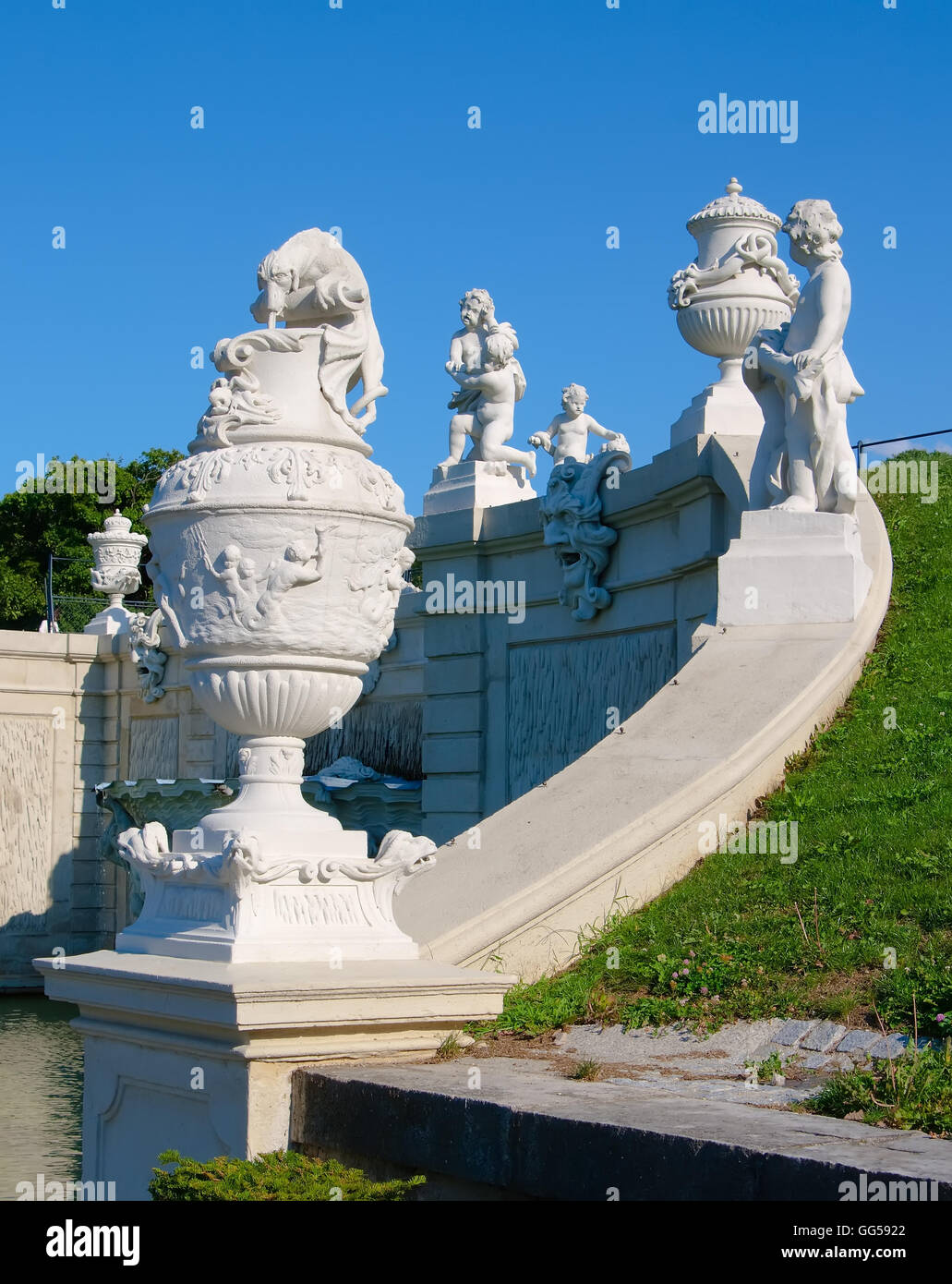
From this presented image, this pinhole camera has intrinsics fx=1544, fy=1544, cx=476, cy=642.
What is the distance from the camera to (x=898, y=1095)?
4387 mm

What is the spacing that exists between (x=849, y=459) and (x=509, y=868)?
15.4ft

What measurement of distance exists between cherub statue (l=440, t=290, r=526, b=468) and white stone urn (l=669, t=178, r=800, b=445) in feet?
11.1

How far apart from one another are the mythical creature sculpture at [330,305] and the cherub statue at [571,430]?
10.9 metres

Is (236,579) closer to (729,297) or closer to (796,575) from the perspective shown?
(796,575)

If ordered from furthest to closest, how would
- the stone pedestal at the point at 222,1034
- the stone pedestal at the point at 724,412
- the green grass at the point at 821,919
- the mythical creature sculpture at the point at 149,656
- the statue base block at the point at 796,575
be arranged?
the mythical creature sculpture at the point at 149,656
the stone pedestal at the point at 724,412
the statue base block at the point at 796,575
the green grass at the point at 821,919
the stone pedestal at the point at 222,1034

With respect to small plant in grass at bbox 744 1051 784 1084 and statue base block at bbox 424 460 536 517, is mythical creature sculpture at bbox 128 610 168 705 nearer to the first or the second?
statue base block at bbox 424 460 536 517

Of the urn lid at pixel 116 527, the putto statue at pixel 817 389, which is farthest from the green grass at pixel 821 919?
the urn lid at pixel 116 527

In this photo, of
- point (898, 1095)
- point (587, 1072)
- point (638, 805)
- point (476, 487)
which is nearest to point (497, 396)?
point (476, 487)

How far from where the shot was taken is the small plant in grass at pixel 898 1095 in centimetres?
416

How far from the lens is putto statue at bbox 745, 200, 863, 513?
33.8 ft

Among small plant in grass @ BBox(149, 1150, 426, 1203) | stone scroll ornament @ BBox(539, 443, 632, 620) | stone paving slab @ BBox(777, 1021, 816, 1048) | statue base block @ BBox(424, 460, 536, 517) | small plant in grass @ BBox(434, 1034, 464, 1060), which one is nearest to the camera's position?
small plant in grass @ BBox(149, 1150, 426, 1203)

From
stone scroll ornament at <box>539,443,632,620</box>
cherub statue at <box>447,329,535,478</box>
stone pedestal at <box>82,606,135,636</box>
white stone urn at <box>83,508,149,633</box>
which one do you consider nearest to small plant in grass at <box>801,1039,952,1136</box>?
stone scroll ornament at <box>539,443,632,620</box>

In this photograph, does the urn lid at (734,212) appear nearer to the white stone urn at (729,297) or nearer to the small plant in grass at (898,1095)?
the white stone urn at (729,297)
